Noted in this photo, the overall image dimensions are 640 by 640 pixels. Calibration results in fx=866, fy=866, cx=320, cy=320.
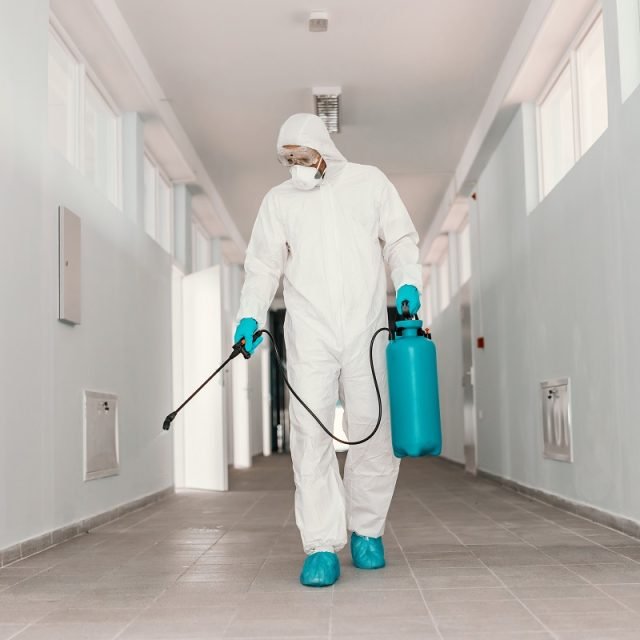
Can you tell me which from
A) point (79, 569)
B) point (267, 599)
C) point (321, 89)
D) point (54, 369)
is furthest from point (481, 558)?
point (321, 89)

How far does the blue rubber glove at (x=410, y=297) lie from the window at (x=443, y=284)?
7757mm

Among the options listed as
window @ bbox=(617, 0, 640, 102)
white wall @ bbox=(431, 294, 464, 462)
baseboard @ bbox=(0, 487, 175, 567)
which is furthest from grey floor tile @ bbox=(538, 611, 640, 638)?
white wall @ bbox=(431, 294, 464, 462)

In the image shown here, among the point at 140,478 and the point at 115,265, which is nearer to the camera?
the point at 115,265

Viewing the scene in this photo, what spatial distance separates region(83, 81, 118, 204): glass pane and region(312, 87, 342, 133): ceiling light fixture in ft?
4.24

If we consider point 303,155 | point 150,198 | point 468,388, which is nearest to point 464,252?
point 468,388

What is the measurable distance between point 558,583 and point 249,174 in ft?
18.6

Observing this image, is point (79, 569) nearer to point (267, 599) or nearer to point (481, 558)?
point (267, 599)

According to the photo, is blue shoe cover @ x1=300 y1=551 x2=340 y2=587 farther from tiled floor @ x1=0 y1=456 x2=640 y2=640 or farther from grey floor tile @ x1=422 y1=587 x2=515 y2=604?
grey floor tile @ x1=422 y1=587 x2=515 y2=604

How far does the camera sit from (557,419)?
4.53m

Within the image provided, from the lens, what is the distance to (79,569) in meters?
2.85

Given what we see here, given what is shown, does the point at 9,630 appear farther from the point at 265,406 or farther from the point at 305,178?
the point at 265,406

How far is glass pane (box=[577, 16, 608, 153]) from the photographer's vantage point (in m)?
4.07

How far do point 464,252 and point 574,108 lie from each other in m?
4.41

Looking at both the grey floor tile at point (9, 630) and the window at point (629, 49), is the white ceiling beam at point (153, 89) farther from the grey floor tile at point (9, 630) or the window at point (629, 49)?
the grey floor tile at point (9, 630)
